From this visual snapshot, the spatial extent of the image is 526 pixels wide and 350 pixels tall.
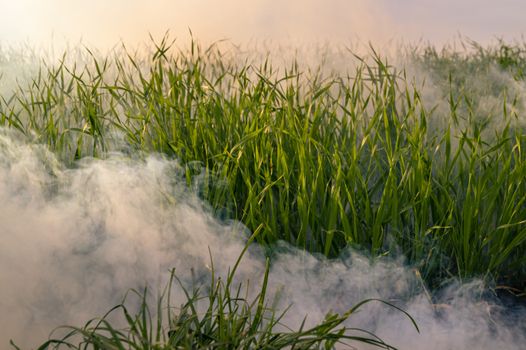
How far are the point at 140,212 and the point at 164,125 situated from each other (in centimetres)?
46

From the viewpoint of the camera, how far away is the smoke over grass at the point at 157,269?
1.74 meters

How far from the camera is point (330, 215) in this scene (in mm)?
1903

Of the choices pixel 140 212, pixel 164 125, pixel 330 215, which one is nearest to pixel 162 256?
pixel 140 212

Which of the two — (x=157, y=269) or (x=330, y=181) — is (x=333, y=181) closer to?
(x=330, y=181)

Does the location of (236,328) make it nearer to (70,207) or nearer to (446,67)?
(70,207)

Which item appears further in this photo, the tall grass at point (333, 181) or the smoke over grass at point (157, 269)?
the tall grass at point (333, 181)

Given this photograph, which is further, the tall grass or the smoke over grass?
the tall grass

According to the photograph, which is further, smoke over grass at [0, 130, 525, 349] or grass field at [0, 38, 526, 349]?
grass field at [0, 38, 526, 349]

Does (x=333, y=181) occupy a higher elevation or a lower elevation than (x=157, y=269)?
higher

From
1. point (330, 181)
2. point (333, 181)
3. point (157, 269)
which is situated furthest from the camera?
point (330, 181)

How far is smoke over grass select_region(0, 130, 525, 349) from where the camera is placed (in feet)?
5.71

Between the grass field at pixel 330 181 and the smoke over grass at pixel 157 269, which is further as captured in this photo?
the grass field at pixel 330 181

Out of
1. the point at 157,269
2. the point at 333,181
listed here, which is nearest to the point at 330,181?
the point at 333,181

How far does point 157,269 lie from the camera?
1.81 meters
